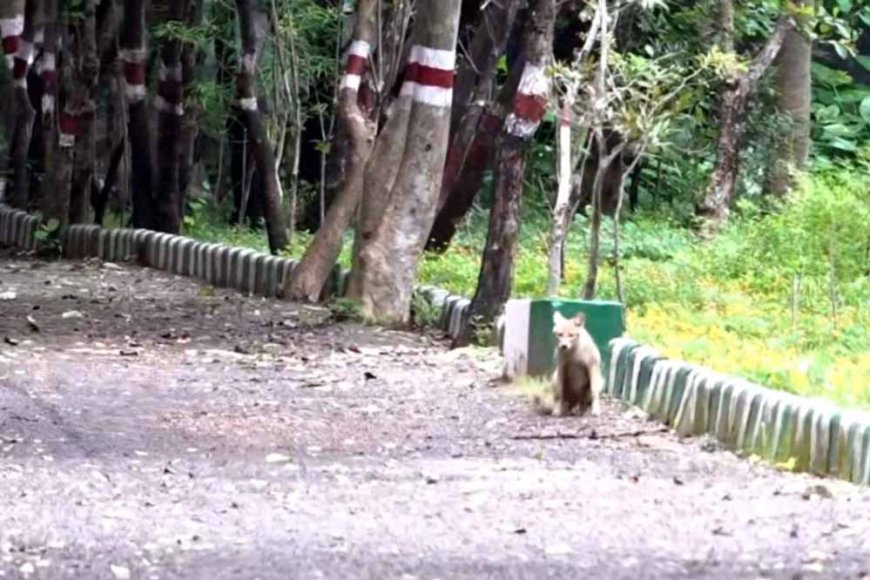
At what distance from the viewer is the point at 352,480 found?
8516 mm

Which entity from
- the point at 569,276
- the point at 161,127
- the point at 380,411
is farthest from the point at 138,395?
the point at 161,127

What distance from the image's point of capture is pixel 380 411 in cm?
1120

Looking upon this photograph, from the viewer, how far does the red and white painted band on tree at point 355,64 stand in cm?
1798

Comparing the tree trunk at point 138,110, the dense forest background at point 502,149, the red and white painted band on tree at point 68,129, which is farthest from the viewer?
the red and white painted band on tree at point 68,129

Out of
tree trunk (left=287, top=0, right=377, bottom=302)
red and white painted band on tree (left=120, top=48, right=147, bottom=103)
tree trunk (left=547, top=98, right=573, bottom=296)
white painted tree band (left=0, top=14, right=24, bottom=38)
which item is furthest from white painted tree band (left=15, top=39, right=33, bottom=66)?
tree trunk (left=547, top=98, right=573, bottom=296)

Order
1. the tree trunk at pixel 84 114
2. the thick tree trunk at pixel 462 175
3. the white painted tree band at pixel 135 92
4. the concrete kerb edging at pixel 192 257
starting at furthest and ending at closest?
the tree trunk at pixel 84 114 < the white painted tree band at pixel 135 92 < the thick tree trunk at pixel 462 175 < the concrete kerb edging at pixel 192 257

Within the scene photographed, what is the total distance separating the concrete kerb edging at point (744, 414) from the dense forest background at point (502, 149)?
390mm

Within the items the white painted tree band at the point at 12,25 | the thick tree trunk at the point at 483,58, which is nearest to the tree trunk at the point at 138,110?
the white painted tree band at the point at 12,25

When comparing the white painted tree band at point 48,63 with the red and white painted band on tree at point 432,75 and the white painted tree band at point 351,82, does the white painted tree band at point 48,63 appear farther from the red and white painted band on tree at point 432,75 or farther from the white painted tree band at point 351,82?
the red and white painted band on tree at point 432,75

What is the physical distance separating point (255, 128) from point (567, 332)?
37.3ft

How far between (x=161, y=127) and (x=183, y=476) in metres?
15.0

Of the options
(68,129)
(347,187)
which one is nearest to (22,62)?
(68,129)

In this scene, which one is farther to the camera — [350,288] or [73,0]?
[73,0]

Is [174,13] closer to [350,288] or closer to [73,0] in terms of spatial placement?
[73,0]
